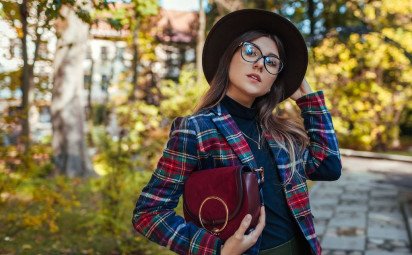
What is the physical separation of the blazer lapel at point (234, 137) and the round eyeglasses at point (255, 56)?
232 millimetres

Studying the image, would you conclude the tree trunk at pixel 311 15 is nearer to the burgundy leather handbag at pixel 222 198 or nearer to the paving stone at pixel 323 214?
the paving stone at pixel 323 214

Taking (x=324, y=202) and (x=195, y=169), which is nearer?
(x=195, y=169)

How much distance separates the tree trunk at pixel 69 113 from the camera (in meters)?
10.2

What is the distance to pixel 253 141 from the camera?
1.78 metres

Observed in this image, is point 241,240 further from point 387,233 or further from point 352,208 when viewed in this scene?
point 352,208

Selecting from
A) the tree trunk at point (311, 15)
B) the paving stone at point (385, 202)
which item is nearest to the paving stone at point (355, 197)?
the paving stone at point (385, 202)

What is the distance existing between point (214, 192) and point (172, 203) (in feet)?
0.60

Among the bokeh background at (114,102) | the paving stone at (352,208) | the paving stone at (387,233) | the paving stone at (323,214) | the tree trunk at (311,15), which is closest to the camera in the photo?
the bokeh background at (114,102)

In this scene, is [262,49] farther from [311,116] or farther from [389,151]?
[389,151]

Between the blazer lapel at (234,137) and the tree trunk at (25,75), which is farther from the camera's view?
the tree trunk at (25,75)

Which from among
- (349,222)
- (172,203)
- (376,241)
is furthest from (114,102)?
(172,203)

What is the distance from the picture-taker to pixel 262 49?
1.82 meters

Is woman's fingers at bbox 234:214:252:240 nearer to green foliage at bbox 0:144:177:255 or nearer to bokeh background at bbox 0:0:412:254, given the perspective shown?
bokeh background at bbox 0:0:412:254

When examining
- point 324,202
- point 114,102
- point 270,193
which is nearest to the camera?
point 270,193
